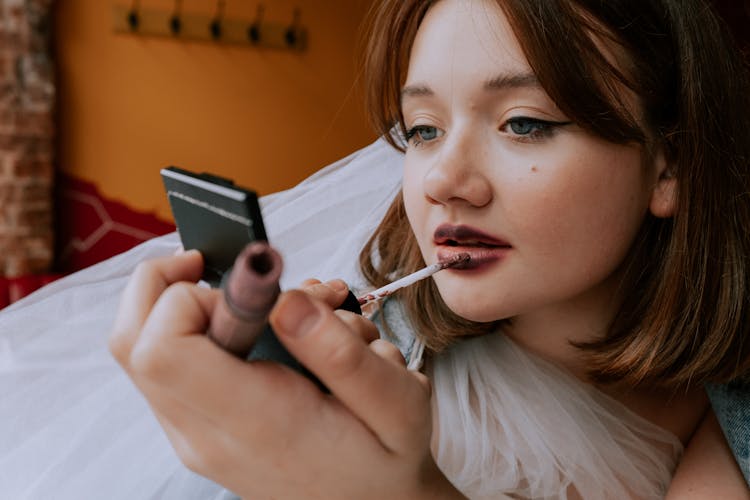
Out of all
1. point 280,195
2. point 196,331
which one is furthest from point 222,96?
point 196,331

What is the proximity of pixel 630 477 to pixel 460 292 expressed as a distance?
1.07ft

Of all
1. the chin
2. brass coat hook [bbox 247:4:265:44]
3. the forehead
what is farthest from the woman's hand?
brass coat hook [bbox 247:4:265:44]

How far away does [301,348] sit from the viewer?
38 cm

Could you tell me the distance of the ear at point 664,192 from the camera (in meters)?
0.71

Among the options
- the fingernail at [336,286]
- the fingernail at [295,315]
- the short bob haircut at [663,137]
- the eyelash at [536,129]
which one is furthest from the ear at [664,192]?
the fingernail at [295,315]

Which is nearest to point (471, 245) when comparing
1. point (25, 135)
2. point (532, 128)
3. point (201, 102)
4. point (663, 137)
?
point (532, 128)

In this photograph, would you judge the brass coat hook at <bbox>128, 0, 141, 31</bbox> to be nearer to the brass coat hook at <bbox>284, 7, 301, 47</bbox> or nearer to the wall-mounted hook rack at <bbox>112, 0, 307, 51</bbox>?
the wall-mounted hook rack at <bbox>112, 0, 307, 51</bbox>

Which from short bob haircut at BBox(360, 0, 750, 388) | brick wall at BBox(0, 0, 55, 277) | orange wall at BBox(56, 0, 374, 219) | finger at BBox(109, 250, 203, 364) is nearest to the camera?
finger at BBox(109, 250, 203, 364)

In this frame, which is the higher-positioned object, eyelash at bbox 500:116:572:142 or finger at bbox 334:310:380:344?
eyelash at bbox 500:116:572:142

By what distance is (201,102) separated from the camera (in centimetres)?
231

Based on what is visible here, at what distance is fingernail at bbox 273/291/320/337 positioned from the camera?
374mm

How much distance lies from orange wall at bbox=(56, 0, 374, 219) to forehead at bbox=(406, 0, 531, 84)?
4.54ft

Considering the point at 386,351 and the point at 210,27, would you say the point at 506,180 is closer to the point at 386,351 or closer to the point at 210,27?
the point at 386,351

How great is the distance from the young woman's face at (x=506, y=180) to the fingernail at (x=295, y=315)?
282mm
